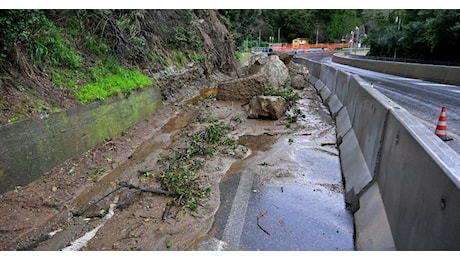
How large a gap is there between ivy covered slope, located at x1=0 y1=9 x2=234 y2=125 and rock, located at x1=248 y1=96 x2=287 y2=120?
3555 mm

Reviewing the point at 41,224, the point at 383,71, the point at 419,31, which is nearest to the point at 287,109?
the point at 41,224

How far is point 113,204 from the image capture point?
5289 mm

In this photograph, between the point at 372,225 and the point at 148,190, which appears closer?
the point at 372,225

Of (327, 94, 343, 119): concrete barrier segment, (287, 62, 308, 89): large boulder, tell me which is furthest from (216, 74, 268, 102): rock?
(287, 62, 308, 89): large boulder

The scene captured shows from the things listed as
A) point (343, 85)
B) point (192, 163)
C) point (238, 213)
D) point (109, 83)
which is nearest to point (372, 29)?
point (343, 85)

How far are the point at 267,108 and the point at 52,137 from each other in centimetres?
649

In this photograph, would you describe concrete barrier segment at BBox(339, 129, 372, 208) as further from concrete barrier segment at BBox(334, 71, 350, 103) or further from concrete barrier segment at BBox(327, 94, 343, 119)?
concrete barrier segment at BBox(327, 94, 343, 119)

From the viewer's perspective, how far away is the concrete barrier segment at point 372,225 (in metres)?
3.32

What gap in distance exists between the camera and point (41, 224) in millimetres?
4684

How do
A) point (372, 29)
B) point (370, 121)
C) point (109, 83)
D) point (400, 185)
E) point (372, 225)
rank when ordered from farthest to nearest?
point (372, 29)
point (109, 83)
point (370, 121)
point (372, 225)
point (400, 185)

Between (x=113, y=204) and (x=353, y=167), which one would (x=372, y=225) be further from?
(x=113, y=204)

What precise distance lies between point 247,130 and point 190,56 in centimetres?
795

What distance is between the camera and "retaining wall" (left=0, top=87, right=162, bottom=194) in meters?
5.23

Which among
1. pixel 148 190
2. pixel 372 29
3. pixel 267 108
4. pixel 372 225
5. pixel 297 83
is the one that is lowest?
pixel 297 83
